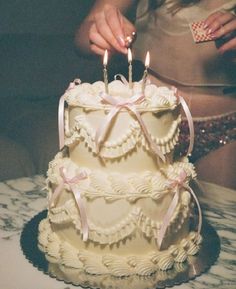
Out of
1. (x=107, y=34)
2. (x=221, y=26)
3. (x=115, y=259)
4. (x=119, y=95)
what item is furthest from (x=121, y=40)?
(x=115, y=259)

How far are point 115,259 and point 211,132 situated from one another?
3.10ft

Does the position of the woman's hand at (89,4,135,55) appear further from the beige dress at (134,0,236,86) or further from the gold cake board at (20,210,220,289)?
the gold cake board at (20,210,220,289)

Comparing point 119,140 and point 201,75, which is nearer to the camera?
point 119,140

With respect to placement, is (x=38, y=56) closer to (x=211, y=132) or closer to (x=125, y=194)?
(x=211, y=132)

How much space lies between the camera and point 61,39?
3.47 m

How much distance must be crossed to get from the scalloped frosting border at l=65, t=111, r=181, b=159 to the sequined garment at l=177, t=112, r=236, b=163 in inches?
29.9

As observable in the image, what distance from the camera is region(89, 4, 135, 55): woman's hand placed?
1.39 m

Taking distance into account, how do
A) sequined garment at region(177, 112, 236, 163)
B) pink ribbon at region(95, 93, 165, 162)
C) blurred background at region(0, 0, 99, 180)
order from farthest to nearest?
blurred background at region(0, 0, 99, 180) → sequined garment at region(177, 112, 236, 163) → pink ribbon at region(95, 93, 165, 162)

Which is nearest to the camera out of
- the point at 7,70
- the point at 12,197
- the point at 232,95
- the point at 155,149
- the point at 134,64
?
the point at 155,149

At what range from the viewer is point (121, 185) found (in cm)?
110

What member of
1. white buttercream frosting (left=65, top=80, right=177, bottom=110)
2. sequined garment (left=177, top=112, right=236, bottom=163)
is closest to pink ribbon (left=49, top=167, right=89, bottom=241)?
white buttercream frosting (left=65, top=80, right=177, bottom=110)

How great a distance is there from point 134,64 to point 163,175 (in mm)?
1257

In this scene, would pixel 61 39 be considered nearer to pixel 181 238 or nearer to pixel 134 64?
pixel 134 64

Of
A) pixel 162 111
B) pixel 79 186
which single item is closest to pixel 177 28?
pixel 162 111
